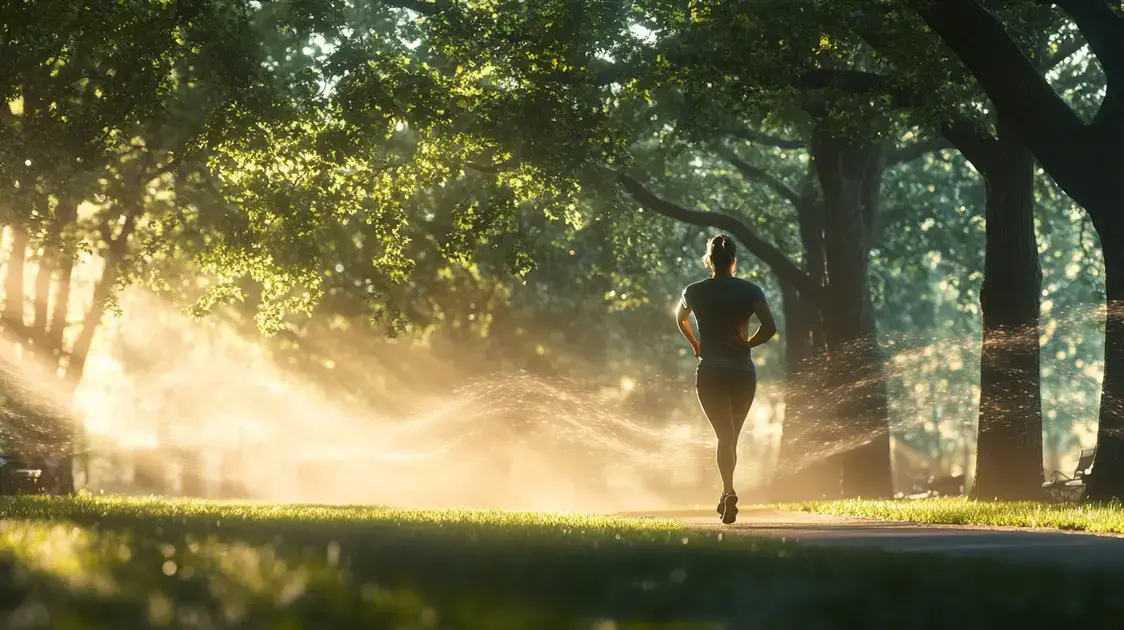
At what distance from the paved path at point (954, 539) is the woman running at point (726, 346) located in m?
0.87

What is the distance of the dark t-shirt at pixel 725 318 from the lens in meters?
12.1

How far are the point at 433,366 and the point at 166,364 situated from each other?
32.6 m

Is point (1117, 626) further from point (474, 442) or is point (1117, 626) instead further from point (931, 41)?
point (474, 442)

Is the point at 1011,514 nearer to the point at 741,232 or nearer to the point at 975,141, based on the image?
the point at 975,141

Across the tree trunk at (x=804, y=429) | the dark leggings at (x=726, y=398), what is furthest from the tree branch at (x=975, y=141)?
the tree trunk at (x=804, y=429)

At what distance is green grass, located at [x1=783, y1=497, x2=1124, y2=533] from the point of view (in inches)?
456

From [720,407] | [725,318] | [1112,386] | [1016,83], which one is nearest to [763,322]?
[725,318]

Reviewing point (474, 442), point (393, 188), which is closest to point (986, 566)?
point (393, 188)

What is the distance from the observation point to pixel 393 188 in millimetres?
24781

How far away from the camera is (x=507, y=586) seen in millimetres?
5559

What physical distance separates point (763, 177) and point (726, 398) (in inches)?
881

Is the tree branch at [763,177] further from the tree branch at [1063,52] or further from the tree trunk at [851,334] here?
the tree branch at [1063,52]

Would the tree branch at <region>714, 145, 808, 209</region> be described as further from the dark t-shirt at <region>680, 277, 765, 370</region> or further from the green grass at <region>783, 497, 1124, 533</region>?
the dark t-shirt at <region>680, 277, 765, 370</region>

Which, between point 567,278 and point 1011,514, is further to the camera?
point 567,278
